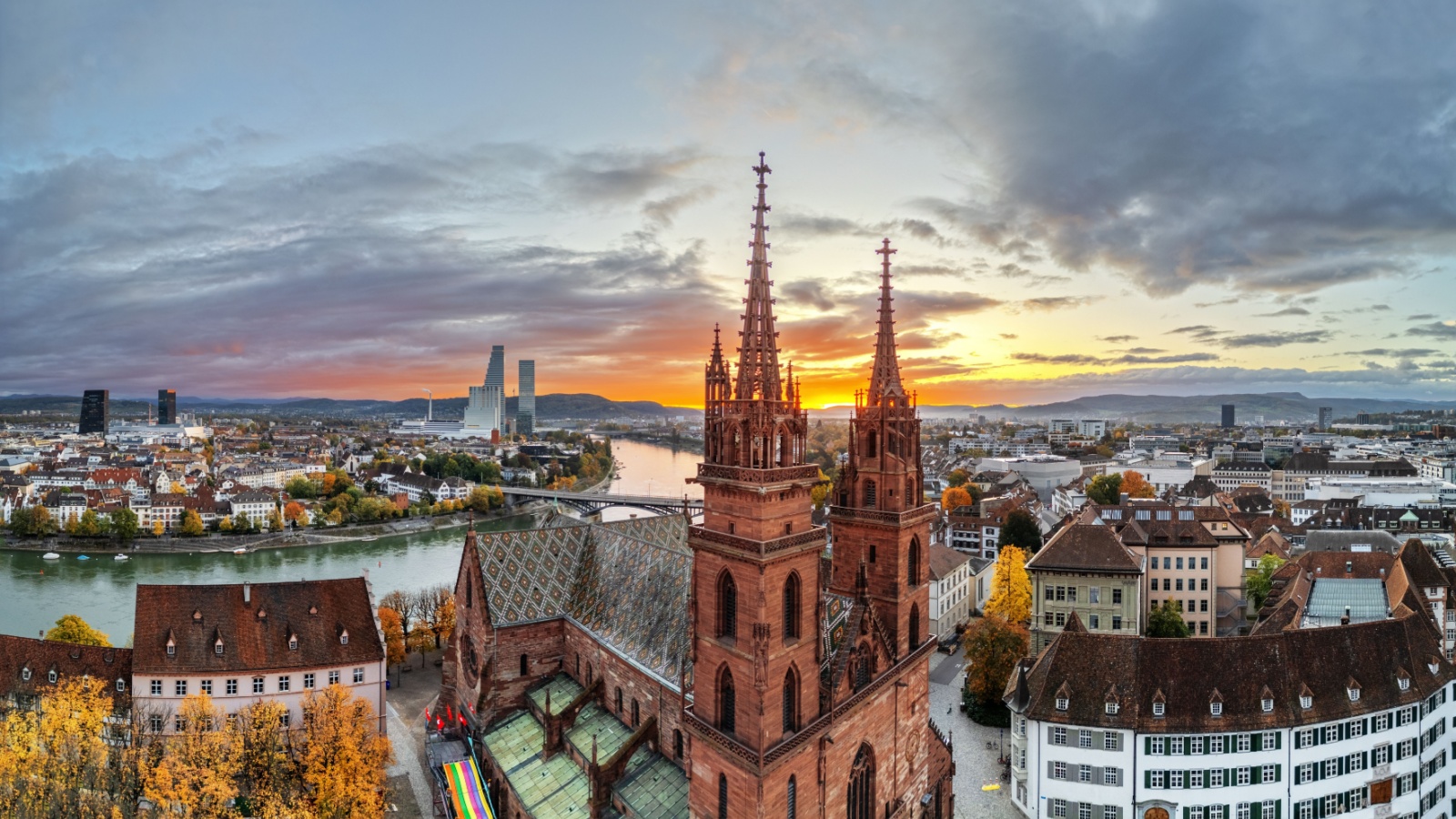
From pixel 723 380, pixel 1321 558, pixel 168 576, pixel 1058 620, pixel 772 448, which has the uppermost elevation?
pixel 723 380

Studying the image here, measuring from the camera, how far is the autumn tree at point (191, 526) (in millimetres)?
92812

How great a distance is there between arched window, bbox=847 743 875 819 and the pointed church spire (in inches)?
399

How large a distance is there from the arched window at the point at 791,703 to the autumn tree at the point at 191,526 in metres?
97.0

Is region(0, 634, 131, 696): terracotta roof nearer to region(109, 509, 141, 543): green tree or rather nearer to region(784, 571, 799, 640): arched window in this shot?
region(784, 571, 799, 640): arched window

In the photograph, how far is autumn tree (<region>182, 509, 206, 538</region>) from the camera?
9281cm

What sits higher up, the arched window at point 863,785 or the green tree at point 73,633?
the arched window at point 863,785

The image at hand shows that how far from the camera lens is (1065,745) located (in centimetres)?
2836

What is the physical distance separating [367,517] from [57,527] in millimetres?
31749

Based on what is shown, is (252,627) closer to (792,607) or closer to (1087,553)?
(792,607)

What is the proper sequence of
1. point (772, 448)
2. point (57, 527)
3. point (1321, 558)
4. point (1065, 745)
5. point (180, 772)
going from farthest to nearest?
point (57, 527), point (1321, 558), point (1065, 745), point (180, 772), point (772, 448)

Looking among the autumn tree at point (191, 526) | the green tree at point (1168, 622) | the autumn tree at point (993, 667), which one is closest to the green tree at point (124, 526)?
the autumn tree at point (191, 526)

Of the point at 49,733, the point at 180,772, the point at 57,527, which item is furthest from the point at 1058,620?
the point at 57,527

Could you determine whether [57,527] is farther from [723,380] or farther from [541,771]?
[723,380]

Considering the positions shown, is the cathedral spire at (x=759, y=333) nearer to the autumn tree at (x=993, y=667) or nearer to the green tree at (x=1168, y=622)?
the autumn tree at (x=993, y=667)
